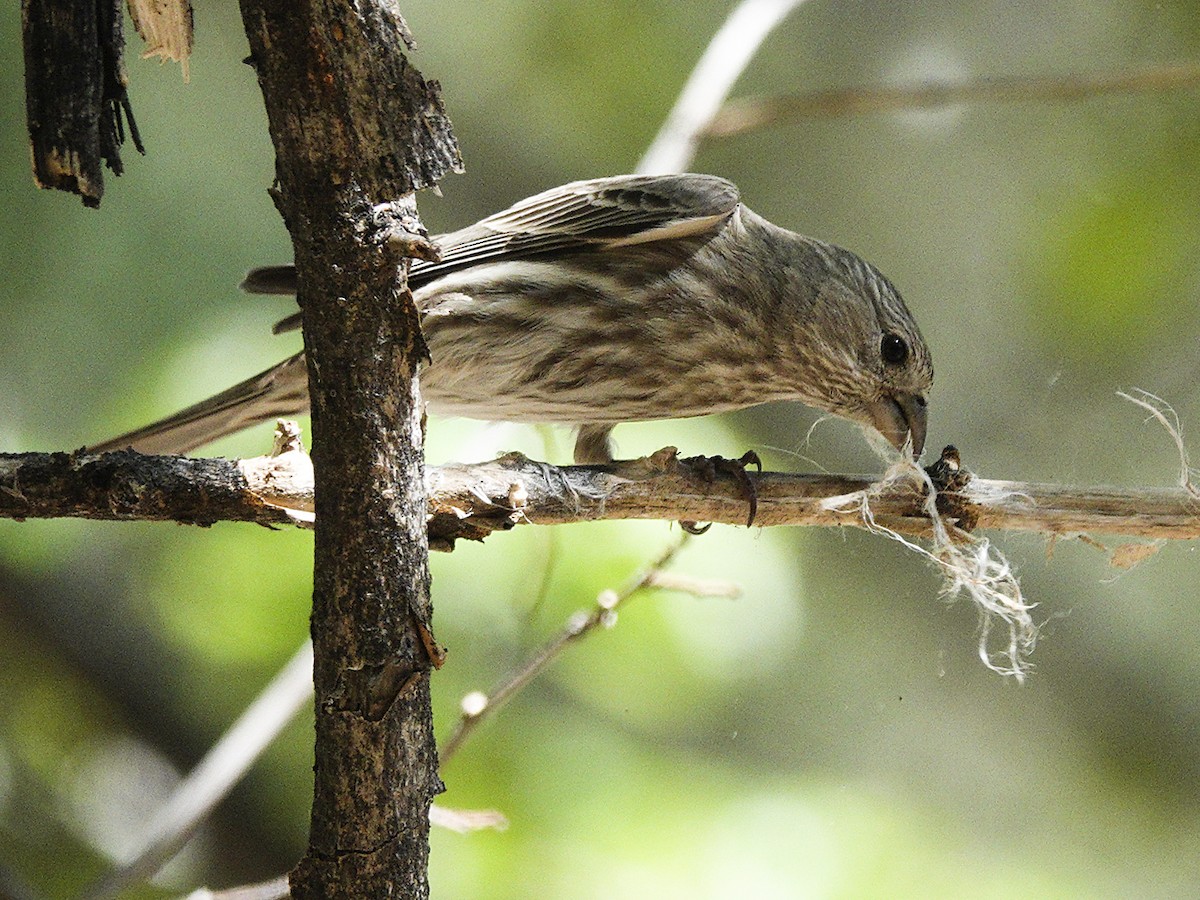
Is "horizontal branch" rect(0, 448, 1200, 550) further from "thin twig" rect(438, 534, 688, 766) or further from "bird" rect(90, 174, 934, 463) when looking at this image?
"bird" rect(90, 174, 934, 463)

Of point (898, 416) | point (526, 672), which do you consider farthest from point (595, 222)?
point (526, 672)

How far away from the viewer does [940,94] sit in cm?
309

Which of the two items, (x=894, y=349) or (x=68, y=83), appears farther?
(x=894, y=349)

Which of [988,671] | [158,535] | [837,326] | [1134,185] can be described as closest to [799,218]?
[1134,185]

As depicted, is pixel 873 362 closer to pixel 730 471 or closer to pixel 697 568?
pixel 730 471

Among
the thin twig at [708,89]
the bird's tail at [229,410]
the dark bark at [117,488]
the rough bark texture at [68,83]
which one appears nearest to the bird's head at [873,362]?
the thin twig at [708,89]

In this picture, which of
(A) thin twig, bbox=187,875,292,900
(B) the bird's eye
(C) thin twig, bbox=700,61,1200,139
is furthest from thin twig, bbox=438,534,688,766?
(C) thin twig, bbox=700,61,1200,139

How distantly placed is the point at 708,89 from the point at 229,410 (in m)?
1.39

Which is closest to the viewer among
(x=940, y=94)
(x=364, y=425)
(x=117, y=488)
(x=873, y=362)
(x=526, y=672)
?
(x=364, y=425)

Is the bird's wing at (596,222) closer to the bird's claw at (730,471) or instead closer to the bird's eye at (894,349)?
the bird's eye at (894,349)

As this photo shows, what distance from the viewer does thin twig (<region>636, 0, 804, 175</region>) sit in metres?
2.90

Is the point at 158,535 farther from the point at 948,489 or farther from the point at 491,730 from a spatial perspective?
the point at 948,489

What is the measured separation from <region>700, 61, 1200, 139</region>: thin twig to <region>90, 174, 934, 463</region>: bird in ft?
1.62

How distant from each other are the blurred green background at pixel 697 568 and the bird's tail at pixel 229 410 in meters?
0.51
